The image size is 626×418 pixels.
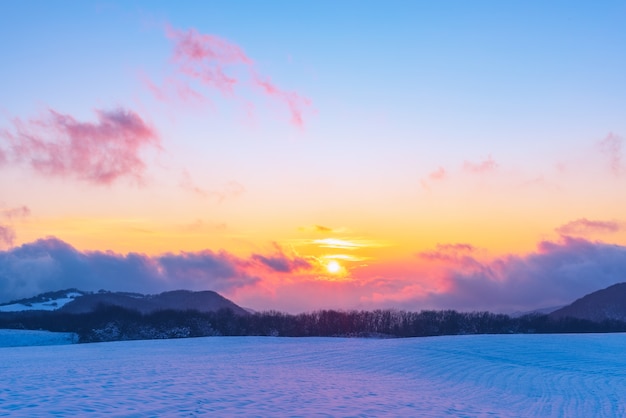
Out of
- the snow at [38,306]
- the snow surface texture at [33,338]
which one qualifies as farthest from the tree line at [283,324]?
the snow at [38,306]

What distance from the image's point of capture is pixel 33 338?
322 feet

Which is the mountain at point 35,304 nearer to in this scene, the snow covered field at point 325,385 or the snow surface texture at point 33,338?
the snow surface texture at point 33,338

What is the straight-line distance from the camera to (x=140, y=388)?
78.2 ft

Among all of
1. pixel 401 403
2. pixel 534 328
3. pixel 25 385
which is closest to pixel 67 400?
pixel 25 385

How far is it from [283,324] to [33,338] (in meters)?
57.3

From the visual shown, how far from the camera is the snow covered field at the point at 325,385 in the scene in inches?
790

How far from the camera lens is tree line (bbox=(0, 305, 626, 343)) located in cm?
10188

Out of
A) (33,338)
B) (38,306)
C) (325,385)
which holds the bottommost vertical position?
(325,385)

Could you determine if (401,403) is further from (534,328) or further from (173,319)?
(534,328)

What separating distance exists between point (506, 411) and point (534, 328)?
103 meters

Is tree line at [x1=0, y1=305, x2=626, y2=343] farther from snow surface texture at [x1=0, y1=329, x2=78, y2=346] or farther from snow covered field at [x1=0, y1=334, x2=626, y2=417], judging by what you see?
snow covered field at [x1=0, y1=334, x2=626, y2=417]

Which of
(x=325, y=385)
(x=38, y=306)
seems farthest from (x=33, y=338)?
(x=38, y=306)

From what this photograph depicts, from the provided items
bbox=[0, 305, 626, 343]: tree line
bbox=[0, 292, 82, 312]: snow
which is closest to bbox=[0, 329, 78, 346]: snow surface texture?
bbox=[0, 305, 626, 343]: tree line

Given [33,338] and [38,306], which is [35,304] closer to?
[38,306]
